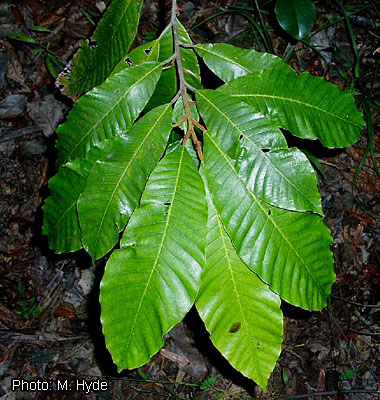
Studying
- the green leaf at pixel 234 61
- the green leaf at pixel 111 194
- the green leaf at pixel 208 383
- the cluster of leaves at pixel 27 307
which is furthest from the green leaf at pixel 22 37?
the green leaf at pixel 208 383

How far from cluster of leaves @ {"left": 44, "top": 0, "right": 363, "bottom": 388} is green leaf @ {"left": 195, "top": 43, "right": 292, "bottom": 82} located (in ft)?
0.27

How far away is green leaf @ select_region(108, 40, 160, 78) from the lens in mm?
1176

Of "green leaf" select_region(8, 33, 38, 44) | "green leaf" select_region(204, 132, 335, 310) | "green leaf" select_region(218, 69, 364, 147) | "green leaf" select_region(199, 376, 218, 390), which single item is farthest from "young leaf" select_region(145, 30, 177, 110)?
"green leaf" select_region(8, 33, 38, 44)

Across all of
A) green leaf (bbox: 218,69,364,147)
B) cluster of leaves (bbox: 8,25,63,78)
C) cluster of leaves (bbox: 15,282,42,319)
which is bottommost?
cluster of leaves (bbox: 15,282,42,319)

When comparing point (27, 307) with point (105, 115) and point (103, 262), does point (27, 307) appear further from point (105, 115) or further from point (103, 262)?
point (105, 115)

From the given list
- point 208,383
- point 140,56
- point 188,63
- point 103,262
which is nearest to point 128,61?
point 140,56

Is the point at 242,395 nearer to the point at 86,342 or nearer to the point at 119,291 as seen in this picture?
the point at 86,342

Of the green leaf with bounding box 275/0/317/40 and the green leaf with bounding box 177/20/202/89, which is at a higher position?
the green leaf with bounding box 275/0/317/40

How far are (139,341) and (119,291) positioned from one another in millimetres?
113

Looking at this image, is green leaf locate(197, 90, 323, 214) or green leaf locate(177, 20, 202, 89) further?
green leaf locate(177, 20, 202, 89)

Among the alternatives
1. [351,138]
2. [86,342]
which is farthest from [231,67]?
[86,342]

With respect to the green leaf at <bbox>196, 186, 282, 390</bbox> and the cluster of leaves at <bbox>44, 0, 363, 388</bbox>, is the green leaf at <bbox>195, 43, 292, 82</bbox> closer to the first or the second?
the cluster of leaves at <bbox>44, 0, 363, 388</bbox>

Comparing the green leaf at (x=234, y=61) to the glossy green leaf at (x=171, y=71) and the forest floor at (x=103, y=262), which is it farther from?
the forest floor at (x=103, y=262)

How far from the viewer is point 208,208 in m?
0.97
